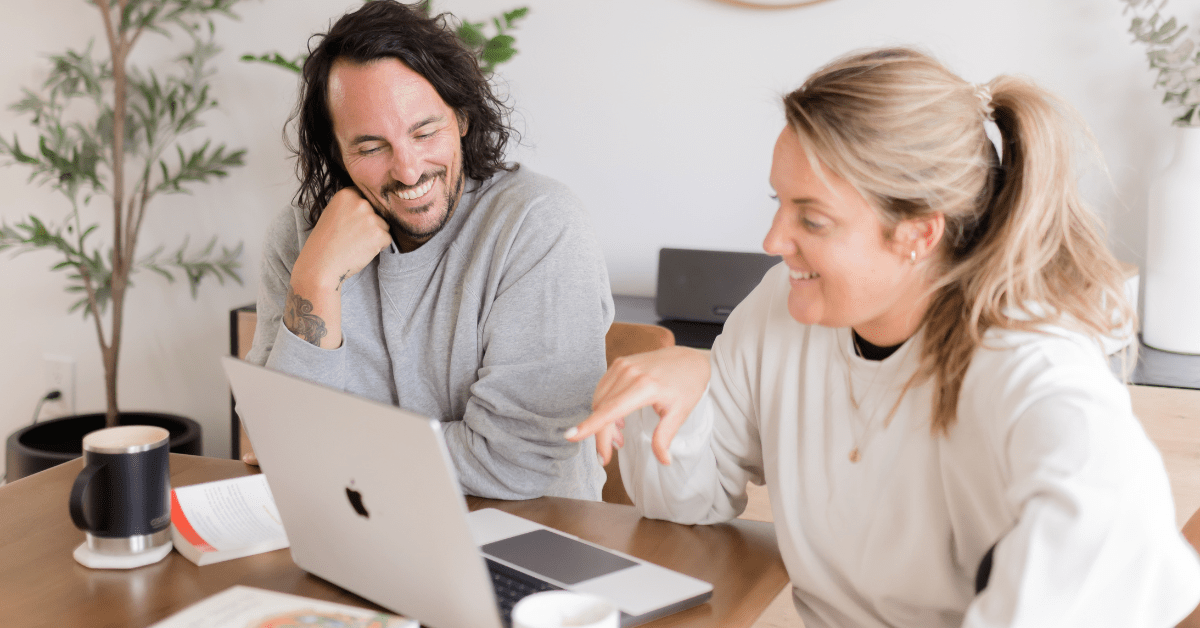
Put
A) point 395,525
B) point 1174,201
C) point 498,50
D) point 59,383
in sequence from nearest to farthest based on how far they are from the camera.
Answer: point 395,525, point 1174,201, point 498,50, point 59,383

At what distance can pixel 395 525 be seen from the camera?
75 cm

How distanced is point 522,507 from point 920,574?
0.43 m

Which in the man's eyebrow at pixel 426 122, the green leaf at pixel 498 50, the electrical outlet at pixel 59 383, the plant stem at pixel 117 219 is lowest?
the electrical outlet at pixel 59 383

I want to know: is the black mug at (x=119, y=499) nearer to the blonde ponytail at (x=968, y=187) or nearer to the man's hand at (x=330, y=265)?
the man's hand at (x=330, y=265)

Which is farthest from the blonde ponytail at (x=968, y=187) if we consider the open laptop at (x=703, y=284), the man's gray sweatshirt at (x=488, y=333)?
the open laptop at (x=703, y=284)

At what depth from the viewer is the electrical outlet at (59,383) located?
9.65ft

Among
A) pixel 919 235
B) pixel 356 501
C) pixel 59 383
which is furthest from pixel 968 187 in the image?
pixel 59 383

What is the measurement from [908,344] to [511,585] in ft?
1.54

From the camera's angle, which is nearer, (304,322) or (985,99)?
(985,99)

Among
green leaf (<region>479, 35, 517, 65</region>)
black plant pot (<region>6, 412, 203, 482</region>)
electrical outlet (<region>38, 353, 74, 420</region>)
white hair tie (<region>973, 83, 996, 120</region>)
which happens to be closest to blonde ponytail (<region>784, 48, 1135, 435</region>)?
white hair tie (<region>973, 83, 996, 120</region>)

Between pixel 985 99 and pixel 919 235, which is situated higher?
pixel 985 99

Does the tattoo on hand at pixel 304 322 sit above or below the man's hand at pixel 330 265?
below

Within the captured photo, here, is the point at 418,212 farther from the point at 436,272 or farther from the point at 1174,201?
the point at 1174,201

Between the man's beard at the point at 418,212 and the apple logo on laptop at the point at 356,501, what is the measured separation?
2.13 feet
